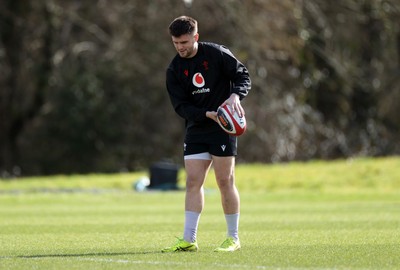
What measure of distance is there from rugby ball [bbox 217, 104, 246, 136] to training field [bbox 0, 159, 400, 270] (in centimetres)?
113

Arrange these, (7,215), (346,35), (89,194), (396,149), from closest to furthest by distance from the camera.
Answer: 1. (7,215)
2. (89,194)
3. (346,35)
4. (396,149)

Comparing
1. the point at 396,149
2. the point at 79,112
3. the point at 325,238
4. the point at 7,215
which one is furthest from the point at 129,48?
the point at 325,238

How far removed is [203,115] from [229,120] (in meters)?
0.36

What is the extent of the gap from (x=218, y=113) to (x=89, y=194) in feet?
54.5

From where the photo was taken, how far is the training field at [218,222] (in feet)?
29.2

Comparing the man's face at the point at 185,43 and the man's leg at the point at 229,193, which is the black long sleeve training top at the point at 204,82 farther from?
the man's leg at the point at 229,193

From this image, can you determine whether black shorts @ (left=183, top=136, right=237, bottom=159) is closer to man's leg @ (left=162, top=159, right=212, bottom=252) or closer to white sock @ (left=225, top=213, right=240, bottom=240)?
man's leg @ (left=162, top=159, right=212, bottom=252)

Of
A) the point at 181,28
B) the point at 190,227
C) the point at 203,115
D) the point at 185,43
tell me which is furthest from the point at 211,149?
the point at 181,28

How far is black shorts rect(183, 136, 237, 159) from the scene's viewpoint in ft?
32.2

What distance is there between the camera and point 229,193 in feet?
32.7

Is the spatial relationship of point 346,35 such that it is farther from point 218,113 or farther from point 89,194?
point 218,113

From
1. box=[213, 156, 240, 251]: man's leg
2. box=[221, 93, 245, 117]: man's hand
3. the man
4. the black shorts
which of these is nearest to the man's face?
the man

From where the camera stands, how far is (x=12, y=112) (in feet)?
120

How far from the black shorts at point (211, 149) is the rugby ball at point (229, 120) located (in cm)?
26
